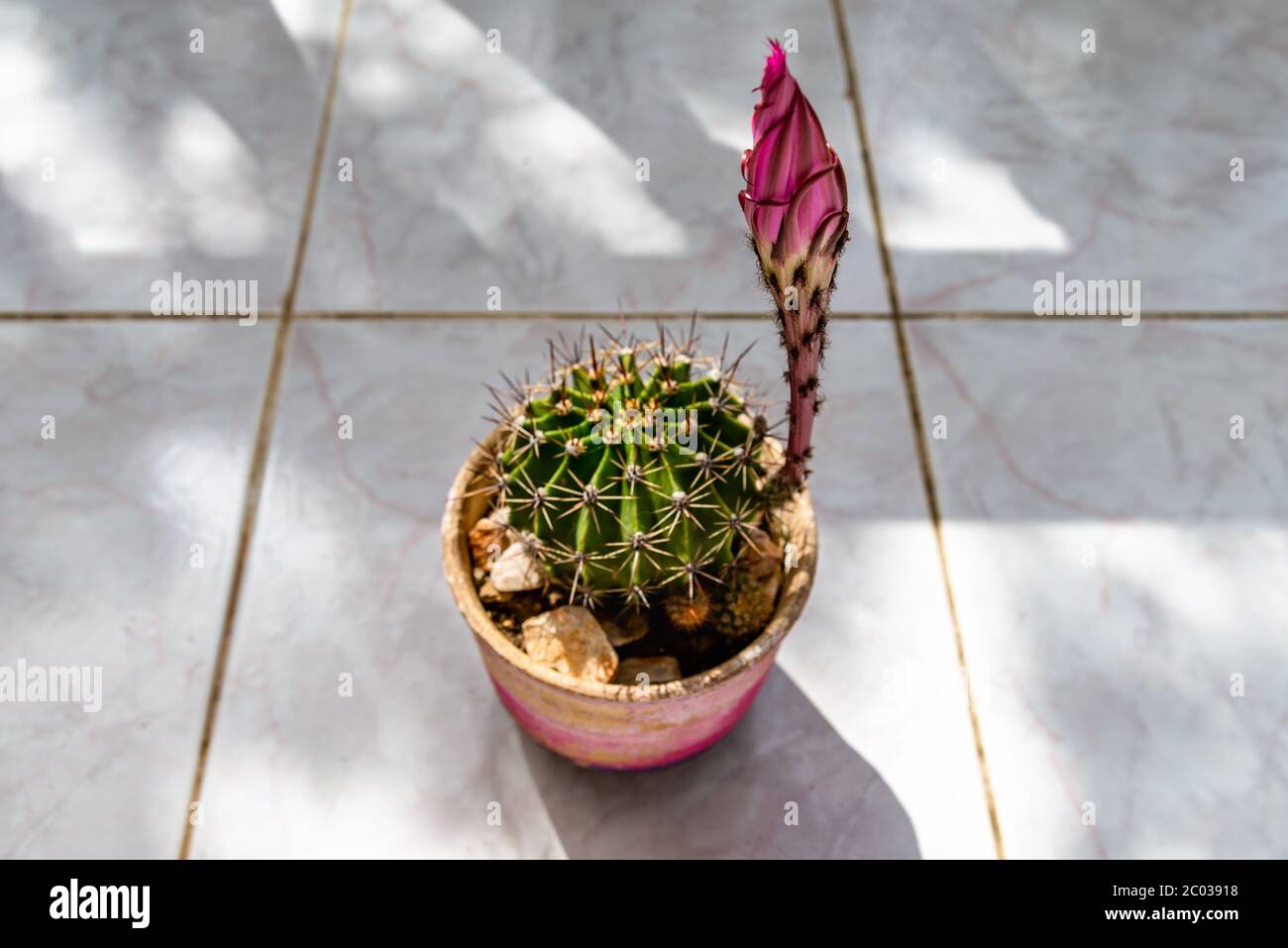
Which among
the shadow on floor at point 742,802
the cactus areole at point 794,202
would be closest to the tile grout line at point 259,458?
the shadow on floor at point 742,802

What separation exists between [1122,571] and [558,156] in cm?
128

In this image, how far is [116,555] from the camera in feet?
5.66

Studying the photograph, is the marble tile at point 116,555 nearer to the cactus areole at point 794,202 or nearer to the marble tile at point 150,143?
the marble tile at point 150,143

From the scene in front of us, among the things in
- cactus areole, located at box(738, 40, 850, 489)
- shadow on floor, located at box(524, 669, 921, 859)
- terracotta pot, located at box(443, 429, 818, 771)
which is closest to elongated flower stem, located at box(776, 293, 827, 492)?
cactus areole, located at box(738, 40, 850, 489)

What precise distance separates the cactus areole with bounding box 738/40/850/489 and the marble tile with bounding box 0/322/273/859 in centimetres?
110

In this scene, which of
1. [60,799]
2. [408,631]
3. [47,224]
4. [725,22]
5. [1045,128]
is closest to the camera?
[60,799]

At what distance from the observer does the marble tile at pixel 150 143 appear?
2.04 meters

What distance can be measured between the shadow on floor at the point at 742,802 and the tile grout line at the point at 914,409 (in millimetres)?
138

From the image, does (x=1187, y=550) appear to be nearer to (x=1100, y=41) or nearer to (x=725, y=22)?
(x=1100, y=41)

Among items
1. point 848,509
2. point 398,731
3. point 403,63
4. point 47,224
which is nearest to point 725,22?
point 403,63

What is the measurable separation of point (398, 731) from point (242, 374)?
2.31 feet

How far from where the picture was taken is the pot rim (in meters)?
1.24

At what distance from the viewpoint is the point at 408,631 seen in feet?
5.51

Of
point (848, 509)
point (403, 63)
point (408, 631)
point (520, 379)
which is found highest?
point (403, 63)
